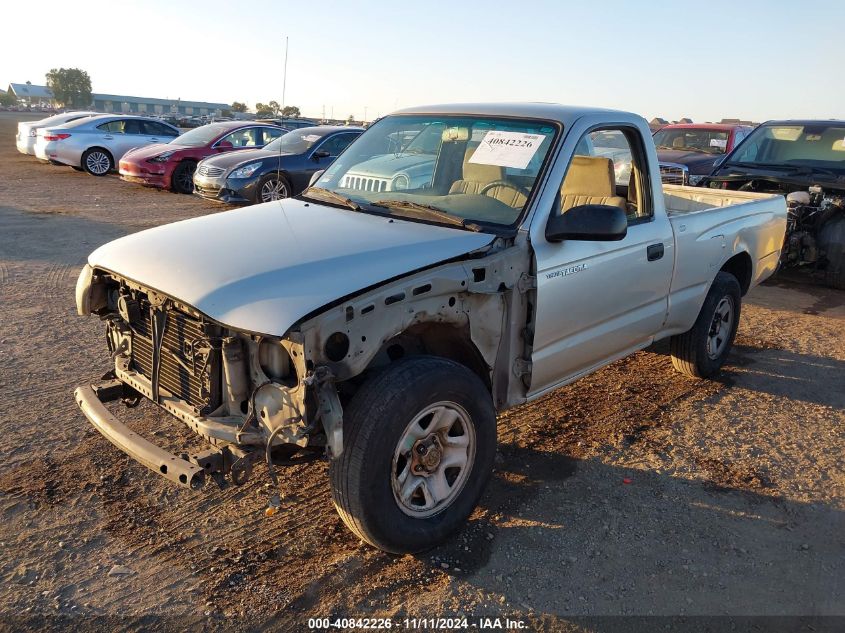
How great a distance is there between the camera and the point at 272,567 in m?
3.04

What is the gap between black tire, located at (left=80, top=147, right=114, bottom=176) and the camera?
57.1 feet

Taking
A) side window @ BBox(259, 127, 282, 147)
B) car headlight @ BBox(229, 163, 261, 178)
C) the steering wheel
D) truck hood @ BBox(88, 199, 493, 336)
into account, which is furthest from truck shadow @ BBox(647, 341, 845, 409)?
side window @ BBox(259, 127, 282, 147)

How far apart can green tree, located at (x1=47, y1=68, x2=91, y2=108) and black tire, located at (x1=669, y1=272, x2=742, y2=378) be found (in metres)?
127

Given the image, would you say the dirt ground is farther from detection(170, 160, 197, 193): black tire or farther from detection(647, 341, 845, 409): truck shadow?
detection(170, 160, 197, 193): black tire

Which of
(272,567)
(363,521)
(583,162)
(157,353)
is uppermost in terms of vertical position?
(583,162)

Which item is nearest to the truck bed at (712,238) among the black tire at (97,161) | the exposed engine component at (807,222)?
the exposed engine component at (807,222)

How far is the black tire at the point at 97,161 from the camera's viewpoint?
17391mm

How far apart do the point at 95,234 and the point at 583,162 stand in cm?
794

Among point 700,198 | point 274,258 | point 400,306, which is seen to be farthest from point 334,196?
point 700,198

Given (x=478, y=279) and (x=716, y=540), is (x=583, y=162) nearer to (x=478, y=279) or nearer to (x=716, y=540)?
(x=478, y=279)

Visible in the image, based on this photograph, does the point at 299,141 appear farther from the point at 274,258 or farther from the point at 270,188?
the point at 274,258

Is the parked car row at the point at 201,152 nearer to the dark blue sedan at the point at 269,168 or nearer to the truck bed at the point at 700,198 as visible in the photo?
the dark blue sedan at the point at 269,168

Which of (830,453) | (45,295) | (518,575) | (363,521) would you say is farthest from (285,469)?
(45,295)

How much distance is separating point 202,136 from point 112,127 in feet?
12.2
